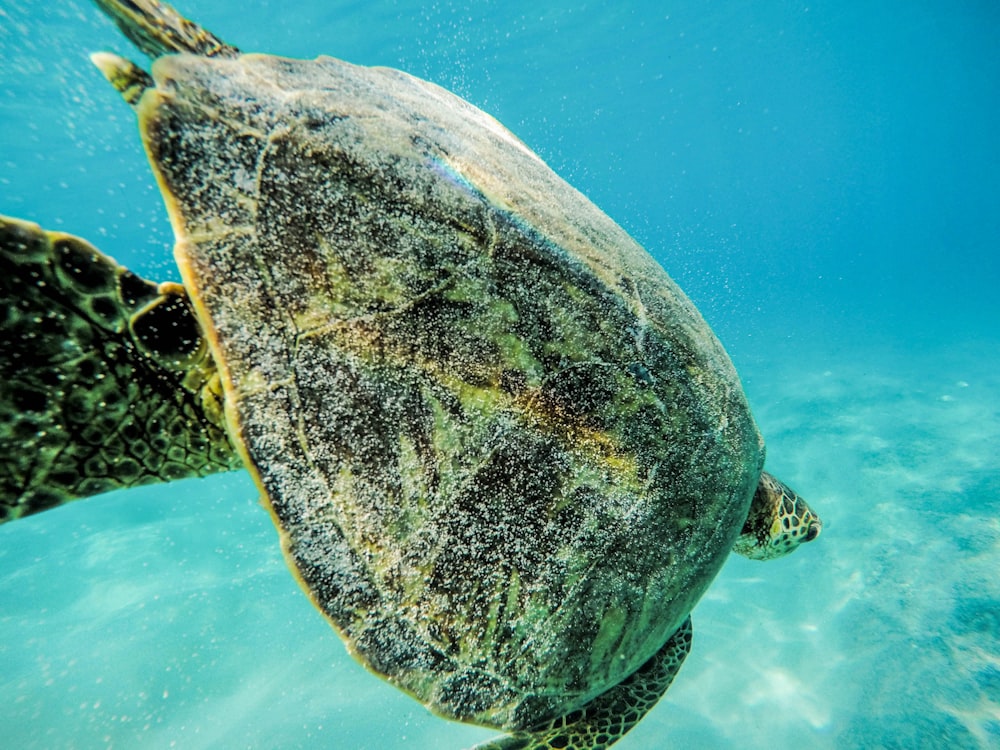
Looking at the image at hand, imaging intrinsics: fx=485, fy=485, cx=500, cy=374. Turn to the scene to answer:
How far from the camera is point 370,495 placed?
140 cm

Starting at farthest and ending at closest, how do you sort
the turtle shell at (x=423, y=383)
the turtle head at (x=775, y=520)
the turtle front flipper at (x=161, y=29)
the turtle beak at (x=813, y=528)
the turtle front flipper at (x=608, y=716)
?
the turtle beak at (x=813, y=528), the turtle head at (x=775, y=520), the turtle front flipper at (x=608, y=716), the turtle front flipper at (x=161, y=29), the turtle shell at (x=423, y=383)

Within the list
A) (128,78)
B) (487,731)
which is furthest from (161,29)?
(487,731)

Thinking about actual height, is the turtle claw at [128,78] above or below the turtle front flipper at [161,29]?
below

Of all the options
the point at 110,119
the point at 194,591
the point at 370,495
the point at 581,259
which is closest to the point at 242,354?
the point at 370,495

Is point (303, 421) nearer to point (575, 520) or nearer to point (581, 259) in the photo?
point (575, 520)

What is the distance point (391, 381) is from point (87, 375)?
3.37 ft

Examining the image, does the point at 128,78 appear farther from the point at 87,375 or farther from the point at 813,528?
the point at 813,528

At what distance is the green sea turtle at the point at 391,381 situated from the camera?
1342 mm

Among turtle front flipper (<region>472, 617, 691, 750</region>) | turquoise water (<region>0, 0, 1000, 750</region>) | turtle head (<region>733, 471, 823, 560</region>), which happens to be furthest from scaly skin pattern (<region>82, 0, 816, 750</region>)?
turquoise water (<region>0, 0, 1000, 750</region>)

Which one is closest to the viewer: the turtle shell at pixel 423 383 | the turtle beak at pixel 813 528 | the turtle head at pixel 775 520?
the turtle shell at pixel 423 383

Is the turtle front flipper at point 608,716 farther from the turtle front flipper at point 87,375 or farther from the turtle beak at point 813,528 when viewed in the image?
the turtle front flipper at point 87,375

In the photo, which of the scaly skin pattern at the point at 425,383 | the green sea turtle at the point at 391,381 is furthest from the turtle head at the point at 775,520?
the scaly skin pattern at the point at 425,383

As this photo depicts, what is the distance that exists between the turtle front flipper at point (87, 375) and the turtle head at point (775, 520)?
2.71 metres

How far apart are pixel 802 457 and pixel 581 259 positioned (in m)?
11.0
